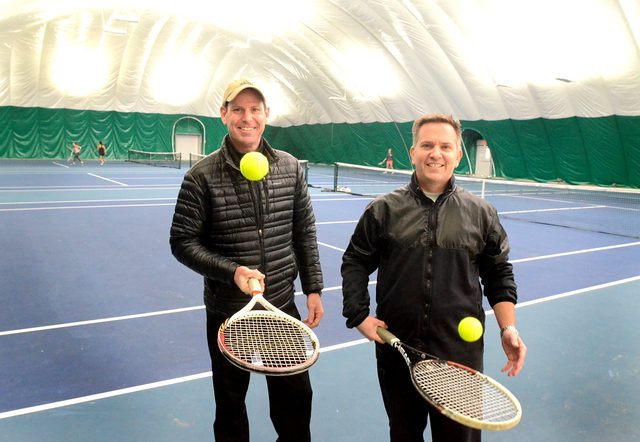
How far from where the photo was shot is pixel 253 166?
2.37 metres

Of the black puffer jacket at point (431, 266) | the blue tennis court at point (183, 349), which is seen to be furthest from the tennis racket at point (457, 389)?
the blue tennis court at point (183, 349)

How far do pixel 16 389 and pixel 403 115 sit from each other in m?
26.4

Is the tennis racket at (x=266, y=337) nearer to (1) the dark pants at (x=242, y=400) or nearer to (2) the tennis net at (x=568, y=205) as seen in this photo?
(1) the dark pants at (x=242, y=400)

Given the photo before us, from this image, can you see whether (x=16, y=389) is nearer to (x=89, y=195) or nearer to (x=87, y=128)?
(x=89, y=195)

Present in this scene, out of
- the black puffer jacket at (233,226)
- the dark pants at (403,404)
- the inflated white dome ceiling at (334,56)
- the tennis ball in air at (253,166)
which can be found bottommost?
the dark pants at (403,404)

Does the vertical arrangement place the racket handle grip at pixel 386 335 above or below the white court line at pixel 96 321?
above

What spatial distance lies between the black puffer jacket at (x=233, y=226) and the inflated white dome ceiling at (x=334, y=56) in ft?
56.8

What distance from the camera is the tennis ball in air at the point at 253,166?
7.79ft

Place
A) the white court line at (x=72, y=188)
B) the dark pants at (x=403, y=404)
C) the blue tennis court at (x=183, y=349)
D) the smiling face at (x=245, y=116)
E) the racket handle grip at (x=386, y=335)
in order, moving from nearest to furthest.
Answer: the racket handle grip at (x=386, y=335) < the dark pants at (x=403, y=404) < the smiling face at (x=245, y=116) < the blue tennis court at (x=183, y=349) < the white court line at (x=72, y=188)

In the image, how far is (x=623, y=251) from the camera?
853cm

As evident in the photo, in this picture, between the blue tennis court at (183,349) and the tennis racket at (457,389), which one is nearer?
the tennis racket at (457,389)

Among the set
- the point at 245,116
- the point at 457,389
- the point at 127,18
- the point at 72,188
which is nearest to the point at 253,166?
the point at 245,116

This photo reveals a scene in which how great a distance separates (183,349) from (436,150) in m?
2.76

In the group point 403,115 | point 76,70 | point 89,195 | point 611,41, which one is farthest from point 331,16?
point 76,70
